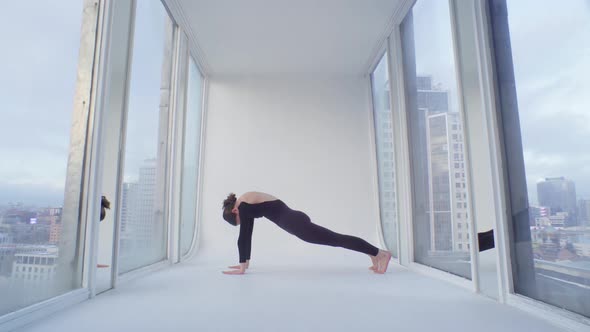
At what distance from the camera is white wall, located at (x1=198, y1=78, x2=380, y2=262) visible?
5191 millimetres

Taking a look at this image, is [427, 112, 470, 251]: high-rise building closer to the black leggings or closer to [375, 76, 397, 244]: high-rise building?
the black leggings

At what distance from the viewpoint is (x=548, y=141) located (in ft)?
5.47

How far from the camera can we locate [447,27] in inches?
105

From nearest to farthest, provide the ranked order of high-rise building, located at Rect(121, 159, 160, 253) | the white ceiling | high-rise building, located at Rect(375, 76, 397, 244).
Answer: high-rise building, located at Rect(121, 159, 160, 253), the white ceiling, high-rise building, located at Rect(375, 76, 397, 244)

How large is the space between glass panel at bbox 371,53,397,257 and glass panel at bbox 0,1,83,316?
321 cm

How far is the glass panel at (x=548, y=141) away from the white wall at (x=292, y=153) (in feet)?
10.8

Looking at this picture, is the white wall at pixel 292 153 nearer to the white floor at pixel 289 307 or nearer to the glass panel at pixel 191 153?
A: the glass panel at pixel 191 153

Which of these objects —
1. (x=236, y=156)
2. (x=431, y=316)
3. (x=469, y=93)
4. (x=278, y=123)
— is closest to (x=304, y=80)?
(x=278, y=123)

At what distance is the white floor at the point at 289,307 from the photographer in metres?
1.56

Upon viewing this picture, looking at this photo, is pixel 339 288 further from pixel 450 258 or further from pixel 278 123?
pixel 278 123

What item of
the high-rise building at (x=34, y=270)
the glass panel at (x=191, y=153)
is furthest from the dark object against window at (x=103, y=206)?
the glass panel at (x=191, y=153)

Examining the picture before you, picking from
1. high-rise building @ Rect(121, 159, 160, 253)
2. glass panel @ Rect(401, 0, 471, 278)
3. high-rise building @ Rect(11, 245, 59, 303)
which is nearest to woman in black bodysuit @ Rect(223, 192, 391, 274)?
glass panel @ Rect(401, 0, 471, 278)

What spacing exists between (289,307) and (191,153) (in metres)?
3.33

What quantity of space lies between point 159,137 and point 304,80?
9.09 ft
